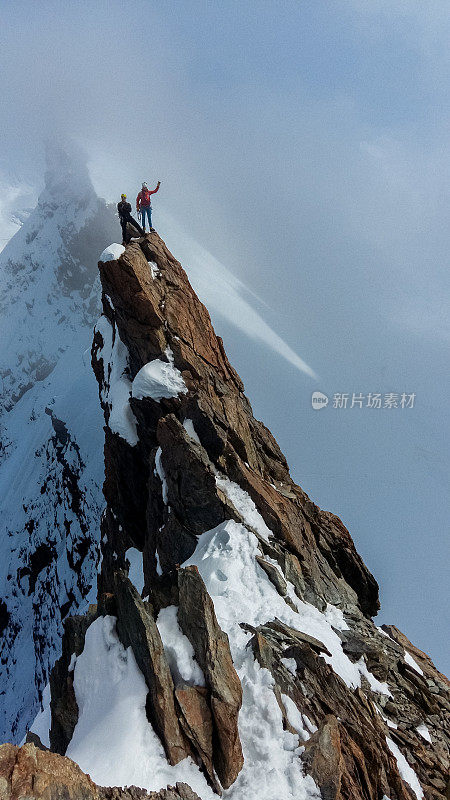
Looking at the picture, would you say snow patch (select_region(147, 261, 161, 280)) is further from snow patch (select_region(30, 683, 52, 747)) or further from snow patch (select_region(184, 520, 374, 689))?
snow patch (select_region(30, 683, 52, 747))

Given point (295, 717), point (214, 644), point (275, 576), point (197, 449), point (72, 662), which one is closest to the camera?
point (295, 717)

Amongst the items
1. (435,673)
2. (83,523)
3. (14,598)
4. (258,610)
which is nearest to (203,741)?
(258,610)

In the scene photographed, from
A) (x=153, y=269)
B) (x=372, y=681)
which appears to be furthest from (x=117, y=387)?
(x=372, y=681)

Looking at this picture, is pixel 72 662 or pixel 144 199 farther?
pixel 144 199

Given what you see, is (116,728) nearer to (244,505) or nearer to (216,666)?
(216,666)

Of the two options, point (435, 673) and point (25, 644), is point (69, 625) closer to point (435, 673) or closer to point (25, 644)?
point (435, 673)

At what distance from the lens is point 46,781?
18.4 ft

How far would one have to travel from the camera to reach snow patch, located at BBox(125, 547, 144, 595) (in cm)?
2153

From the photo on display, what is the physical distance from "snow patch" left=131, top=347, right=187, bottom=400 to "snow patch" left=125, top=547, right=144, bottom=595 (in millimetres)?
8871

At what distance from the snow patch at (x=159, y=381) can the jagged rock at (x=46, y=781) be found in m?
14.4

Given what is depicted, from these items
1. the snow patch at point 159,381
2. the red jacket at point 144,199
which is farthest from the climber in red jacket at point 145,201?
the snow patch at point 159,381

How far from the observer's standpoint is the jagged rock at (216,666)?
7.59m

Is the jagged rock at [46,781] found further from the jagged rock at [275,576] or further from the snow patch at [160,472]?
the snow patch at [160,472]

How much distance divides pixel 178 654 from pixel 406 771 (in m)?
6.13
